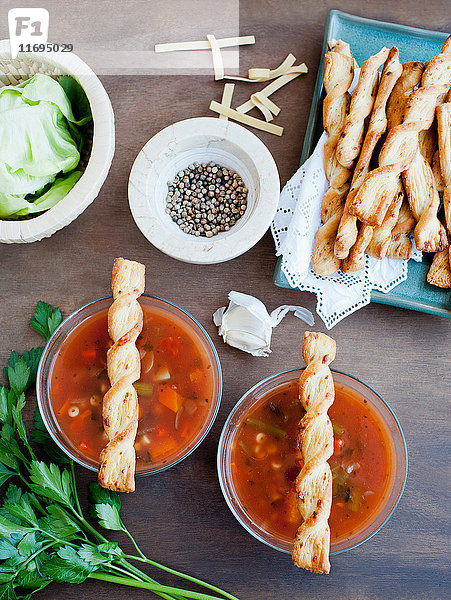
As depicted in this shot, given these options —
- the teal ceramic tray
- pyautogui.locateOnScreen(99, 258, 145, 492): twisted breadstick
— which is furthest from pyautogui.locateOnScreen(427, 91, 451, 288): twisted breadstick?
pyautogui.locateOnScreen(99, 258, 145, 492): twisted breadstick

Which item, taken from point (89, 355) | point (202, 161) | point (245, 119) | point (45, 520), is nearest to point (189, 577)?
point (45, 520)

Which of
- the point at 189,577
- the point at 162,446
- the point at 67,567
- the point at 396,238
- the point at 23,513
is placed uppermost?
the point at 396,238

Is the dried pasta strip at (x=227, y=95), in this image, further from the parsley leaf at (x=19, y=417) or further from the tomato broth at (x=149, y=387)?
the parsley leaf at (x=19, y=417)

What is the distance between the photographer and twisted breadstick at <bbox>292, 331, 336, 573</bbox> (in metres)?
1.21

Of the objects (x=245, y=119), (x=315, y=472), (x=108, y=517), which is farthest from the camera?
(x=245, y=119)

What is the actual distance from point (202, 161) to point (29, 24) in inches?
24.9

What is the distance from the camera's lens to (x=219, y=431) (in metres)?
1.49

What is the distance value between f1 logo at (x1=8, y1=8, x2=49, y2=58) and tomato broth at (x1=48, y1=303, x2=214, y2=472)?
806 millimetres

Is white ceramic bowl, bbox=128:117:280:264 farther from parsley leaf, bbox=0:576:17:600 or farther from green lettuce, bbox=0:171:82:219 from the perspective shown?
parsley leaf, bbox=0:576:17:600

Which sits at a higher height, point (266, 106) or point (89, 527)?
point (266, 106)

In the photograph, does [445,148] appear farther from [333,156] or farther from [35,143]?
[35,143]

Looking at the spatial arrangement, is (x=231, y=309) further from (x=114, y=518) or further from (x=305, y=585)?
(x=305, y=585)

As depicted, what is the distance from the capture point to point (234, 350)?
1.52 metres

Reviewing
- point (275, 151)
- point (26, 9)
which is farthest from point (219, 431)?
point (26, 9)
